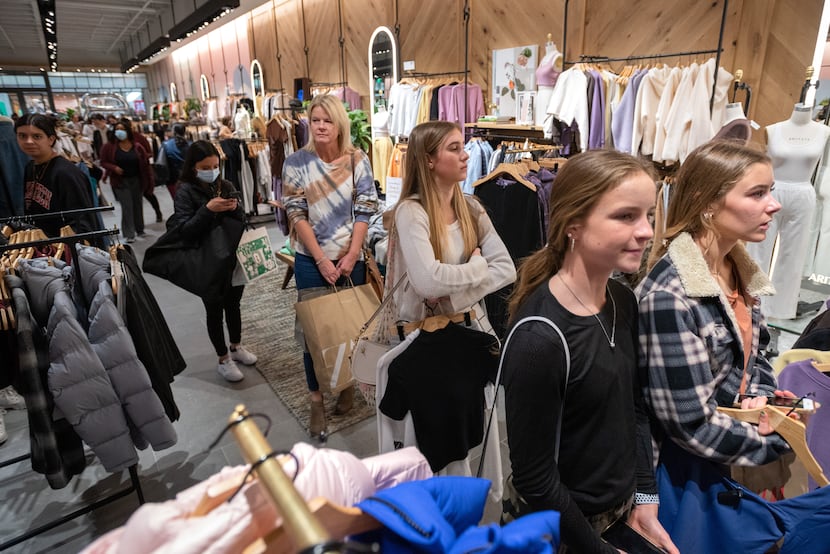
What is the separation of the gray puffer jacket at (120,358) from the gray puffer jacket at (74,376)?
42 millimetres

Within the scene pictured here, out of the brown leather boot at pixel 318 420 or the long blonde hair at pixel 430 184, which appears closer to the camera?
the long blonde hair at pixel 430 184

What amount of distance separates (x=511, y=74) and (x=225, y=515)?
5.16m

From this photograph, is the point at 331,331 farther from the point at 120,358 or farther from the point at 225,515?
the point at 225,515

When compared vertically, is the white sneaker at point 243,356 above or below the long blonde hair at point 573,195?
below

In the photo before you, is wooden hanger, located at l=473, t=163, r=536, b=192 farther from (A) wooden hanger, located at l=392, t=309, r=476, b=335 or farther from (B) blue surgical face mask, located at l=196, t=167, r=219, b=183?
(B) blue surgical face mask, located at l=196, t=167, r=219, b=183

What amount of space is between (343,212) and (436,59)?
410 cm

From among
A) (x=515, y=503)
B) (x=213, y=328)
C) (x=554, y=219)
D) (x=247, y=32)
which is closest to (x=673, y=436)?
(x=515, y=503)

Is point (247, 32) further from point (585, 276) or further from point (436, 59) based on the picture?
point (585, 276)

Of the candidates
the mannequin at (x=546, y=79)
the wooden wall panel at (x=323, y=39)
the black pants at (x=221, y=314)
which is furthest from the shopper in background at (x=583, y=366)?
the wooden wall panel at (x=323, y=39)

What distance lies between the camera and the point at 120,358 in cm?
184

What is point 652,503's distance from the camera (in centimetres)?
124

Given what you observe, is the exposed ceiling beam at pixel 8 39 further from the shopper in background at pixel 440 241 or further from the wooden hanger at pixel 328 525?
the wooden hanger at pixel 328 525

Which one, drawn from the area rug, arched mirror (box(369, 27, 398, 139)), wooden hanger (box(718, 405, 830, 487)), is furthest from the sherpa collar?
arched mirror (box(369, 27, 398, 139))

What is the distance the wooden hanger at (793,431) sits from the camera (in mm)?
1152
